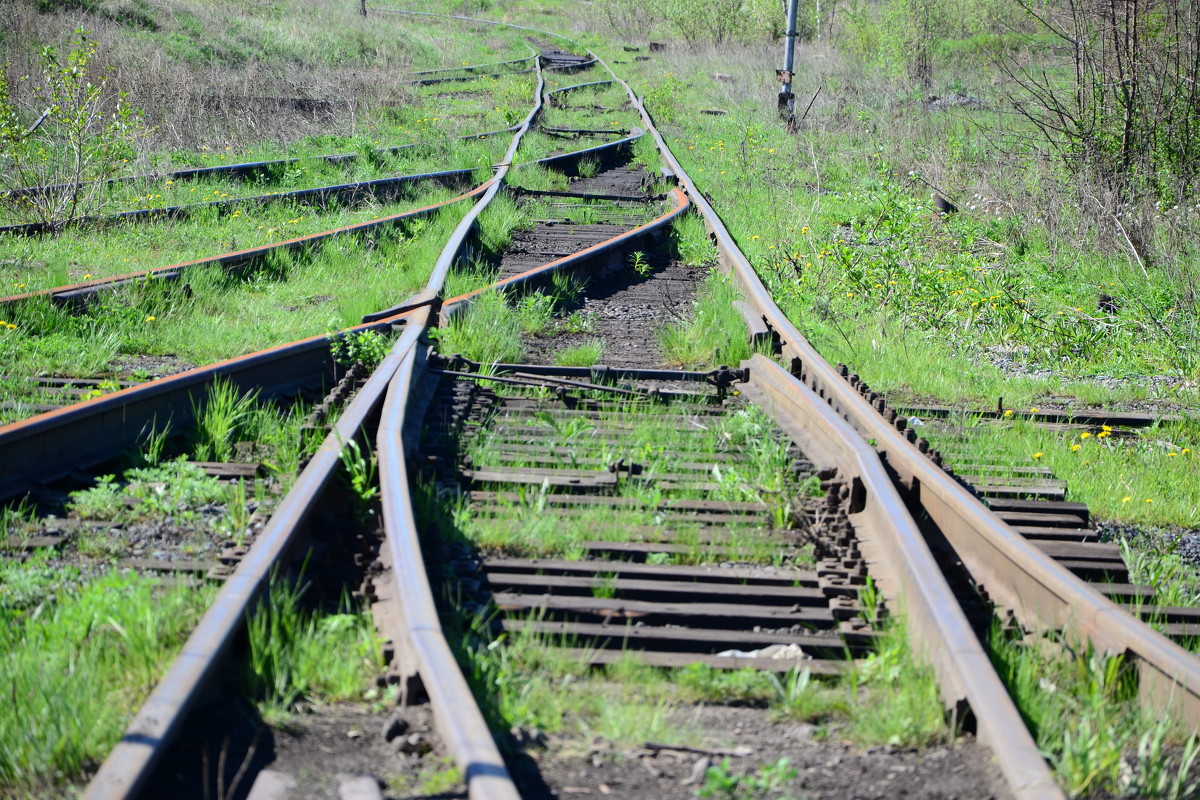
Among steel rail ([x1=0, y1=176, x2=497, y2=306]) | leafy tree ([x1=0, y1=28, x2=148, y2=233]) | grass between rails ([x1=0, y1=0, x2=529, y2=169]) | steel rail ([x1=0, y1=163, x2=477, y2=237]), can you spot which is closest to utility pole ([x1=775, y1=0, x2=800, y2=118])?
grass between rails ([x1=0, y1=0, x2=529, y2=169])

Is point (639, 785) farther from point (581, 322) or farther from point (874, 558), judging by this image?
point (581, 322)

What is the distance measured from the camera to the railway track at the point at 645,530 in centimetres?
258

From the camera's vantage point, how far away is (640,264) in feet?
27.5

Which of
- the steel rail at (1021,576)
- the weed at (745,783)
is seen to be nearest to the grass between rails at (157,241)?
the steel rail at (1021,576)

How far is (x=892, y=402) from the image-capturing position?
5.64m

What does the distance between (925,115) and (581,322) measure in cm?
1083

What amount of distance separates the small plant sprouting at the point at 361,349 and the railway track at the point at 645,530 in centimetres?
10

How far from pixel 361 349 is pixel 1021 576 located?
131 inches

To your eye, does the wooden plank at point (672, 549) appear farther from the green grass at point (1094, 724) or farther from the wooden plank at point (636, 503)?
the green grass at point (1094, 724)

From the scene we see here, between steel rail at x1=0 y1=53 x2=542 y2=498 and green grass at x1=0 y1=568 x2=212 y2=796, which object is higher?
steel rail at x1=0 y1=53 x2=542 y2=498

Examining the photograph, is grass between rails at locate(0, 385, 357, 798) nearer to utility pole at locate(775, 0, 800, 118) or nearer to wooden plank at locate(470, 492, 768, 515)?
wooden plank at locate(470, 492, 768, 515)

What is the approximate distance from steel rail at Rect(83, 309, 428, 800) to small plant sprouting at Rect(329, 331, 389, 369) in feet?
4.02

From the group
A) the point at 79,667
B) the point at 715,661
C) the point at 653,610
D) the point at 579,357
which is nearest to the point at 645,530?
the point at 653,610

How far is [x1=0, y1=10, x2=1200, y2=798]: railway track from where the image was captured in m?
2.58
